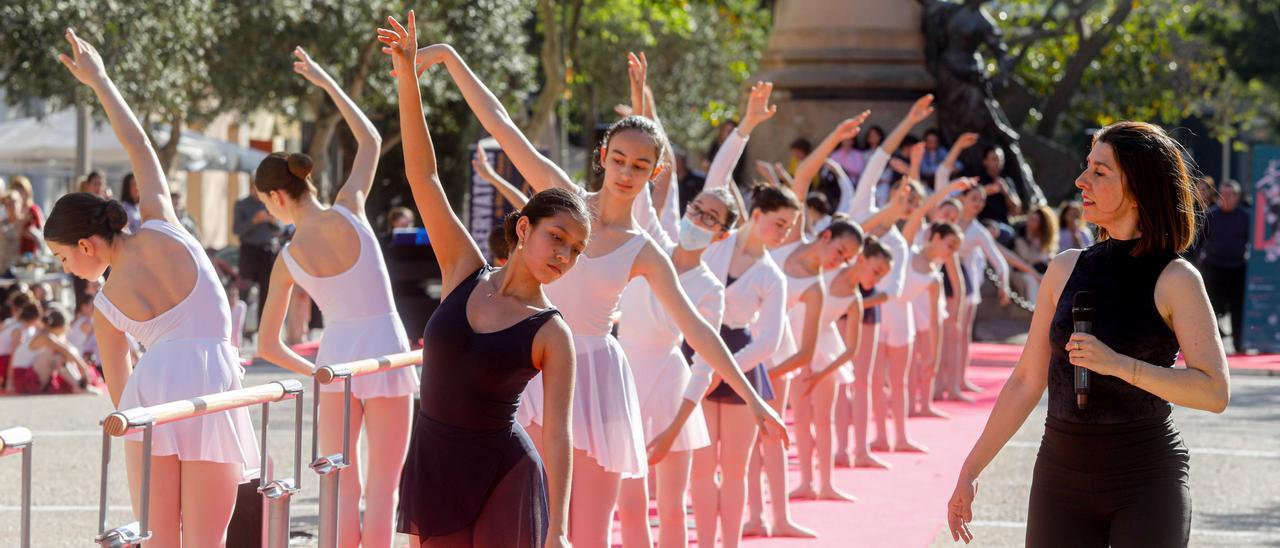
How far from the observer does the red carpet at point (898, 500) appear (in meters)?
9.40

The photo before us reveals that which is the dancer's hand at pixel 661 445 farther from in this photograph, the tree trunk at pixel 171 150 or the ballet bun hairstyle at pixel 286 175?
the tree trunk at pixel 171 150

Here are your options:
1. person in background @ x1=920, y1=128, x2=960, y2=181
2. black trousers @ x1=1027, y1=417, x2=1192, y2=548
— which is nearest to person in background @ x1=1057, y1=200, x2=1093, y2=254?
person in background @ x1=920, y1=128, x2=960, y2=181

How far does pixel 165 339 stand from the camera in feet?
20.4

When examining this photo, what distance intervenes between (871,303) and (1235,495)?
8.00 feet

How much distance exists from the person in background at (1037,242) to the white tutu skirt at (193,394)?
1397 cm

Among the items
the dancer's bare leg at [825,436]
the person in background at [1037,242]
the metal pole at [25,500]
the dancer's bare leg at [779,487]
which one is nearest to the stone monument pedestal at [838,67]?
the person in background at [1037,242]

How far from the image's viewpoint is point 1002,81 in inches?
1134

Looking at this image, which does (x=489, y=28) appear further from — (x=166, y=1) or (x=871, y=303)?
(x=871, y=303)

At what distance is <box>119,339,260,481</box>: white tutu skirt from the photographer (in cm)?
607

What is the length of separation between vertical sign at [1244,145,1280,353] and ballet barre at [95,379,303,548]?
1778 centimetres

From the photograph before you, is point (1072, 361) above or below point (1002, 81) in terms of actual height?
below

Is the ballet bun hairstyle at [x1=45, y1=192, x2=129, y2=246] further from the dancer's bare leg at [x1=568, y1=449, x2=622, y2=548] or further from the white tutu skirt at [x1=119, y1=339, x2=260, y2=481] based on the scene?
the dancer's bare leg at [x1=568, y1=449, x2=622, y2=548]

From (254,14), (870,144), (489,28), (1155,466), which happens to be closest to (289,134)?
(489,28)

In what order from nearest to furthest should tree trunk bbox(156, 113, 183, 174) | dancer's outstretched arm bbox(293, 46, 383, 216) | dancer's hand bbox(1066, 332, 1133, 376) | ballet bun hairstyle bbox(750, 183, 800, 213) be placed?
dancer's hand bbox(1066, 332, 1133, 376), dancer's outstretched arm bbox(293, 46, 383, 216), ballet bun hairstyle bbox(750, 183, 800, 213), tree trunk bbox(156, 113, 183, 174)
